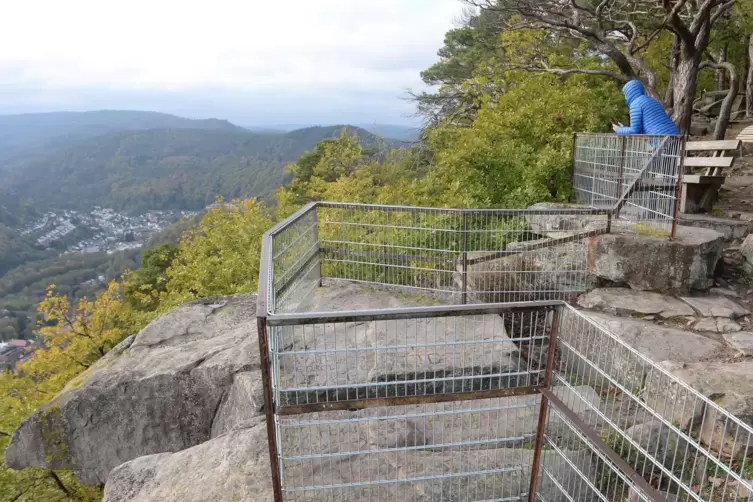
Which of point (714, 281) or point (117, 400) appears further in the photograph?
point (714, 281)

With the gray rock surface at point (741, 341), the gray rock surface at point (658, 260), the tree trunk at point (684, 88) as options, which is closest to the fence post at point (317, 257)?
the gray rock surface at point (658, 260)

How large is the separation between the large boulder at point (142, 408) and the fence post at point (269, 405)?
2.08 meters

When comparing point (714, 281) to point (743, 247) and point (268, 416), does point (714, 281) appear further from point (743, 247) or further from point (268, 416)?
point (268, 416)

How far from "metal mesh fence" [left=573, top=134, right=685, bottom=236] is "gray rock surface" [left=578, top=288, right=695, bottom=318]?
99 centimetres

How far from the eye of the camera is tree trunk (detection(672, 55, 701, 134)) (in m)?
12.9

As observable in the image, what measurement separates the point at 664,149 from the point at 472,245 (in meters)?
3.25

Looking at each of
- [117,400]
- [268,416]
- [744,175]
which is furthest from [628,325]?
[744,175]

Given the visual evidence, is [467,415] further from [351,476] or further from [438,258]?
[438,258]

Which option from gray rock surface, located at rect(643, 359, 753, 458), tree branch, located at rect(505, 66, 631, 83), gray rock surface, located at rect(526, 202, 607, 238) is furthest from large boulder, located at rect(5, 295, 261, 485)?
tree branch, located at rect(505, 66, 631, 83)

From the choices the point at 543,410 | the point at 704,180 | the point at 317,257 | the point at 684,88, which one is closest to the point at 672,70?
the point at 684,88

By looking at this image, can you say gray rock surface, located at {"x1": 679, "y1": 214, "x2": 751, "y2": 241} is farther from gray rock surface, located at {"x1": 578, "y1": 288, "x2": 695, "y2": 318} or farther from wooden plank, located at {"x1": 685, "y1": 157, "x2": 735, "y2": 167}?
gray rock surface, located at {"x1": 578, "y1": 288, "x2": 695, "y2": 318}

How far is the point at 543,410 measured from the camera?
3480 mm

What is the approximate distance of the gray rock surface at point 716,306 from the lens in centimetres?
654

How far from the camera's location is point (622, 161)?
28.8 ft
